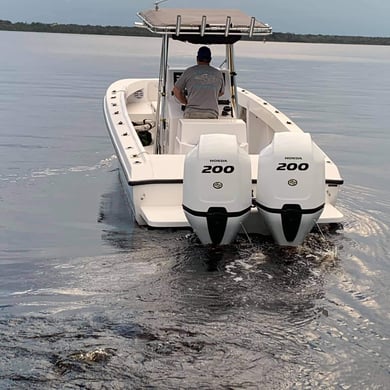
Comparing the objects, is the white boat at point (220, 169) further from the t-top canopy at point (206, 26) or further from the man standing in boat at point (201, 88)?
the man standing in boat at point (201, 88)

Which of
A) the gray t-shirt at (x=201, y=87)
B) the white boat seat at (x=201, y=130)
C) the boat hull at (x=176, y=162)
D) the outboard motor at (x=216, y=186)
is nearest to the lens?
the outboard motor at (x=216, y=186)

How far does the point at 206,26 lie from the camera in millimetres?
7113

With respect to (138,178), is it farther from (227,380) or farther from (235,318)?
(227,380)

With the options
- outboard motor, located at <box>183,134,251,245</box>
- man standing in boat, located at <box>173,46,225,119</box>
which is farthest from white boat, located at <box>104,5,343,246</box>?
man standing in boat, located at <box>173,46,225,119</box>

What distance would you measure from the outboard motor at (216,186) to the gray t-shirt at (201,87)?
5.76ft

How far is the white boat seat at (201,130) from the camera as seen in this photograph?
7.00 m

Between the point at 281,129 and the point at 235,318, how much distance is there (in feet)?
12.8

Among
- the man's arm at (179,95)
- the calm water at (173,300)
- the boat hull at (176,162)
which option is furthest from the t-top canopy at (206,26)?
the calm water at (173,300)

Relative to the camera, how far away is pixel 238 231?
225 inches

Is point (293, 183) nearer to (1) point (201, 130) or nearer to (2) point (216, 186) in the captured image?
(2) point (216, 186)

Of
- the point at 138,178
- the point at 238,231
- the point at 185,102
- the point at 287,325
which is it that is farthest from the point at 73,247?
the point at 287,325

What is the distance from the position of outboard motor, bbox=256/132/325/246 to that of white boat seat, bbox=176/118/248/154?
1.46 metres

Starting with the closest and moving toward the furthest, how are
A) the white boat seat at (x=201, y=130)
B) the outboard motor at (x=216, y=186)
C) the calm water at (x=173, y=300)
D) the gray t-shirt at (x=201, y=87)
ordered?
the calm water at (x=173, y=300), the outboard motor at (x=216, y=186), the white boat seat at (x=201, y=130), the gray t-shirt at (x=201, y=87)

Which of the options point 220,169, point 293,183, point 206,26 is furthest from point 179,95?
point 293,183
